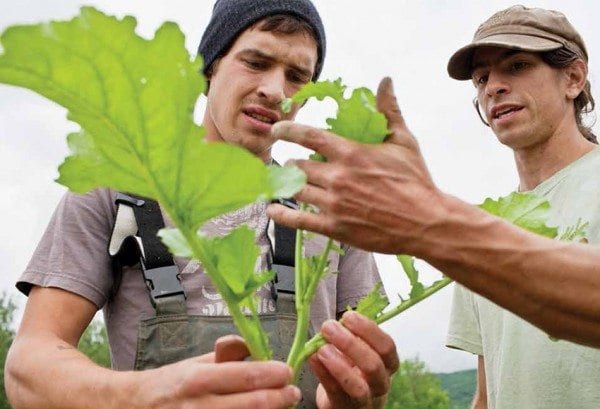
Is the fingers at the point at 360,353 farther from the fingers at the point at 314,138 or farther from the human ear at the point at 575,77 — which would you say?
the human ear at the point at 575,77

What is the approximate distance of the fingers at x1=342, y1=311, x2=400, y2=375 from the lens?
157 cm

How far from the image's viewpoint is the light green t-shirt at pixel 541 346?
2.68 m

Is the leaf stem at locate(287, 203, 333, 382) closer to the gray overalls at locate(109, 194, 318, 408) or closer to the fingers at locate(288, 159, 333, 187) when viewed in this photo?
the fingers at locate(288, 159, 333, 187)

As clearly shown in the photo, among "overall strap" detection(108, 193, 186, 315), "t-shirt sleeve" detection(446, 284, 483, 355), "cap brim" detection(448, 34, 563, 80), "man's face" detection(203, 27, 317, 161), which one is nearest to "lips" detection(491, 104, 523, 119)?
"cap brim" detection(448, 34, 563, 80)

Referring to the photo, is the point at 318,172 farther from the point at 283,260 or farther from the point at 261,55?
the point at 261,55

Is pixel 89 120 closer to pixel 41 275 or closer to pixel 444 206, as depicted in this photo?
pixel 444 206

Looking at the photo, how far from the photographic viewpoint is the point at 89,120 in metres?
1.12

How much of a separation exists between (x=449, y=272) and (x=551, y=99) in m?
2.52

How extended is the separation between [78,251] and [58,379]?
497 mm

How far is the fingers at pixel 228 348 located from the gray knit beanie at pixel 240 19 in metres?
1.56

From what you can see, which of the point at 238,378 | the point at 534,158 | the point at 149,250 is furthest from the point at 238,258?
the point at 534,158

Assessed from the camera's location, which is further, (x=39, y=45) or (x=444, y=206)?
(x=444, y=206)

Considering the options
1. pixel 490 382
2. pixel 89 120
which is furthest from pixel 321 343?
pixel 490 382

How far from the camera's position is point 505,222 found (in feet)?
5.00
